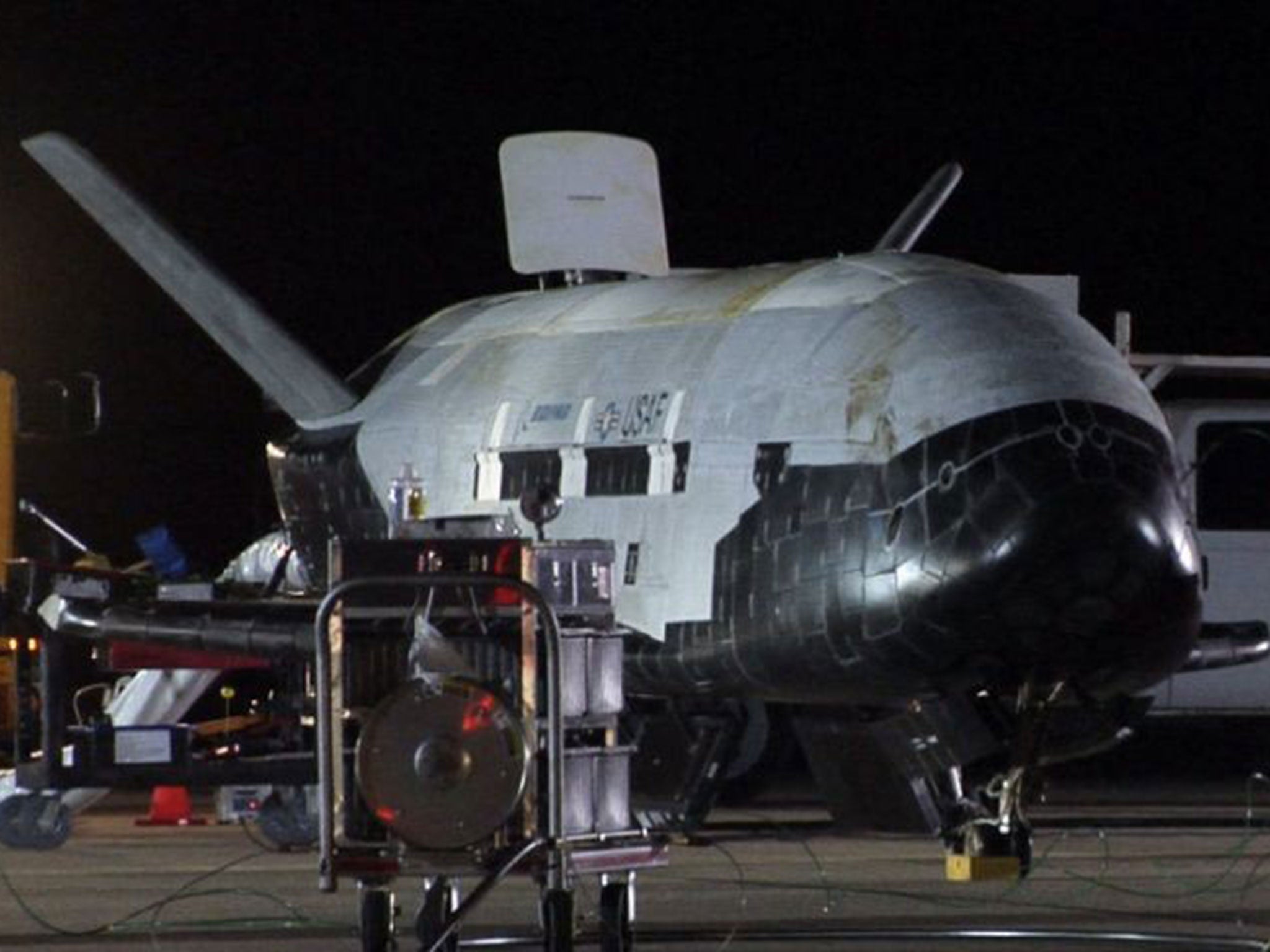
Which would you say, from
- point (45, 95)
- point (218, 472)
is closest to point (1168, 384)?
point (218, 472)

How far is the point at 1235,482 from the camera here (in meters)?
27.0

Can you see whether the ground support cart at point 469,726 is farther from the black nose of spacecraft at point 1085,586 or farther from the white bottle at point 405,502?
the black nose of spacecraft at point 1085,586

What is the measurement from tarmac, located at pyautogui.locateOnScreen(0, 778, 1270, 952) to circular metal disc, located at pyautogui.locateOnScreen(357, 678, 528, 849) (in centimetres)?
254

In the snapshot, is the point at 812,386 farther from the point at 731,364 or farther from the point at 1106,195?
the point at 1106,195

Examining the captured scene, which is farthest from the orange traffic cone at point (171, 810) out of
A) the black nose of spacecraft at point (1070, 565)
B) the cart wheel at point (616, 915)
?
the cart wheel at point (616, 915)

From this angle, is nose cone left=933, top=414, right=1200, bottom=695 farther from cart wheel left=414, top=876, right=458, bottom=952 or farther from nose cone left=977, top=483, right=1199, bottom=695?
cart wheel left=414, top=876, right=458, bottom=952

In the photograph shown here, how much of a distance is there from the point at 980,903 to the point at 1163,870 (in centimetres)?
226

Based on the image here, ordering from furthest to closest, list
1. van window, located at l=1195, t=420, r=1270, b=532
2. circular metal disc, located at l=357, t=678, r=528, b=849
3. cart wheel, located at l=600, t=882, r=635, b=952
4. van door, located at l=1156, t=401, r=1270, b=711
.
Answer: van window, located at l=1195, t=420, r=1270, b=532 < van door, located at l=1156, t=401, r=1270, b=711 < cart wheel, located at l=600, t=882, r=635, b=952 < circular metal disc, located at l=357, t=678, r=528, b=849

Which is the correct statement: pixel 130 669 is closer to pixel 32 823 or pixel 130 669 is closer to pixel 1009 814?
pixel 32 823

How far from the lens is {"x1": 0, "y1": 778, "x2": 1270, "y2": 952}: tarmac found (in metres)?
13.7

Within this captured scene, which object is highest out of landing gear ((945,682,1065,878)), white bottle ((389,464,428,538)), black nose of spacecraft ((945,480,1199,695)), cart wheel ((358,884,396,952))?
white bottle ((389,464,428,538))

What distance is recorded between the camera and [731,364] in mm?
16125

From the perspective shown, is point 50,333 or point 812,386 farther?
point 50,333

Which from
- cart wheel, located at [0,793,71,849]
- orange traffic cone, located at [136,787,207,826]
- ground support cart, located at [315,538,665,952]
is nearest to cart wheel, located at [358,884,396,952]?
ground support cart, located at [315,538,665,952]
